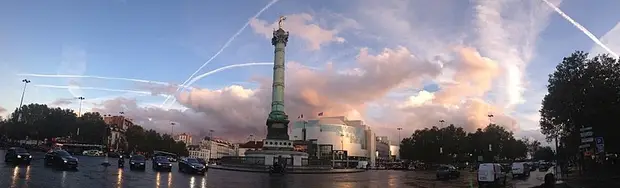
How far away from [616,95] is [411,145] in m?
92.3

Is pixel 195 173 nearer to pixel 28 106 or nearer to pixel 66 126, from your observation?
pixel 66 126

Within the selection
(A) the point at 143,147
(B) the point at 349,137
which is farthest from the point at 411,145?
(A) the point at 143,147

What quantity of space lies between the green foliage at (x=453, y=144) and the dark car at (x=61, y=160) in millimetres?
98063

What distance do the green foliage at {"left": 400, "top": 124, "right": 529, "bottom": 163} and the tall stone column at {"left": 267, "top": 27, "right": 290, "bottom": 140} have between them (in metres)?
51.3

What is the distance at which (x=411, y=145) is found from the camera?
5266 inches

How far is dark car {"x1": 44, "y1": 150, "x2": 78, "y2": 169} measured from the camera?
1438 inches

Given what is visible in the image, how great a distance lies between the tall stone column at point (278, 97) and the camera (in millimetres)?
88000

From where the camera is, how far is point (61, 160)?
3712 centimetres

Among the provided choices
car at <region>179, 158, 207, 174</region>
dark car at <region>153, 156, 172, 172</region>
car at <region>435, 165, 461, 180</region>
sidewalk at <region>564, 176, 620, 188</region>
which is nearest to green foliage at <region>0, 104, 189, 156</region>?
dark car at <region>153, 156, 172, 172</region>

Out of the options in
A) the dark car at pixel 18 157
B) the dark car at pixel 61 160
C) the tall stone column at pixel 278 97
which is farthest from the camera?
the tall stone column at pixel 278 97

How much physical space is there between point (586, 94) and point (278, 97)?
5676 cm

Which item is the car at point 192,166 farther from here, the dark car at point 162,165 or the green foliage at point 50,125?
the green foliage at point 50,125

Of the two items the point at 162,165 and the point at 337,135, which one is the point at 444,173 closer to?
the point at 162,165

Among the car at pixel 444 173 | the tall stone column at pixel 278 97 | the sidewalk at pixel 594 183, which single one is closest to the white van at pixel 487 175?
the sidewalk at pixel 594 183
